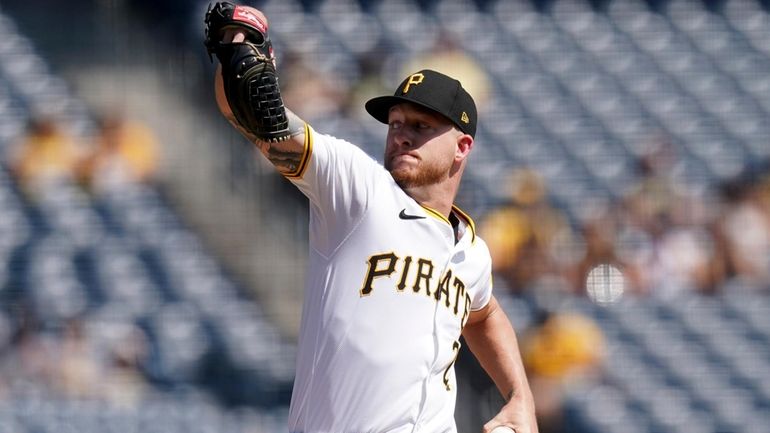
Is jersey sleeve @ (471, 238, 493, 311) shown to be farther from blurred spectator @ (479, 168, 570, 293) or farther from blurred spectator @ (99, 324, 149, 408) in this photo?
blurred spectator @ (99, 324, 149, 408)

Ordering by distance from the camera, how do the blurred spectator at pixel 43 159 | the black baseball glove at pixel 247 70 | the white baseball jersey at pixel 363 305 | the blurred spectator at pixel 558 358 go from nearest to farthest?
the black baseball glove at pixel 247 70, the white baseball jersey at pixel 363 305, the blurred spectator at pixel 558 358, the blurred spectator at pixel 43 159

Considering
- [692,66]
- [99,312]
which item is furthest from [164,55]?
[692,66]

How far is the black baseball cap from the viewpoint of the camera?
9.22ft

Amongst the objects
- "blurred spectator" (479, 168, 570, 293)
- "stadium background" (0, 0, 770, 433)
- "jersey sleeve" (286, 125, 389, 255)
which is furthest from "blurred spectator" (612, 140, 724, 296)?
"jersey sleeve" (286, 125, 389, 255)

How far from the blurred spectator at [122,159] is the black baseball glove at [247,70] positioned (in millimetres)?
2931

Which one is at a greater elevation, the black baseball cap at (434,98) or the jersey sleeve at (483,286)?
the black baseball cap at (434,98)

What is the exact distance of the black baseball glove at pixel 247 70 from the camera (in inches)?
93.4

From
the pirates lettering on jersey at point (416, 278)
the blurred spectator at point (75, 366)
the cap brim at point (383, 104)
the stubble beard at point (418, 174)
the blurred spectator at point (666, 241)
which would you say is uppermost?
the blurred spectator at point (666, 241)

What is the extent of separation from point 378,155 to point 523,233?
0.80 metres

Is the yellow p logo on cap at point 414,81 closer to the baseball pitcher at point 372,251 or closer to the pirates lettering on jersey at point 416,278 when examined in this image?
the baseball pitcher at point 372,251

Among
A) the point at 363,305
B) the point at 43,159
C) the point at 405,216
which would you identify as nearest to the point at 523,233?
the point at 43,159

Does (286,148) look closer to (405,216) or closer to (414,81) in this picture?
(405,216)

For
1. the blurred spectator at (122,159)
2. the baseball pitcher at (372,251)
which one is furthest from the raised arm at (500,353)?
the blurred spectator at (122,159)

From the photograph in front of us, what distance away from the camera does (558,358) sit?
16.8 feet
